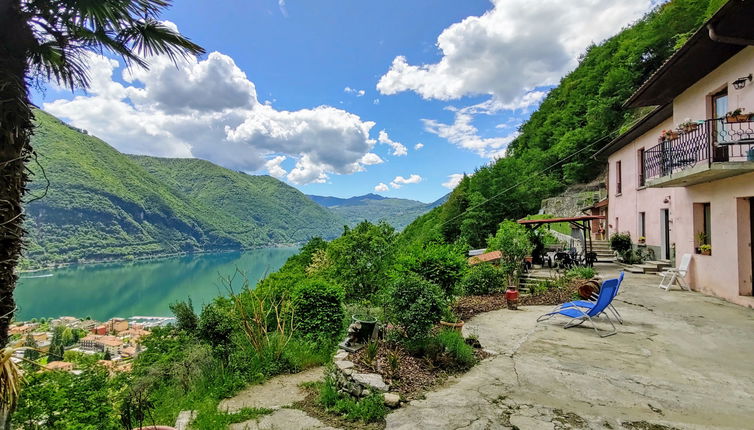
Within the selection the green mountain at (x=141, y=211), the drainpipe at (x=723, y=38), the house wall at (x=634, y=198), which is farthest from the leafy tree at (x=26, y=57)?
the green mountain at (x=141, y=211)

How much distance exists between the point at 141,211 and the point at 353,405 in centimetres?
12897

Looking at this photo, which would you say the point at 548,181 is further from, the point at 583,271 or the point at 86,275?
the point at 86,275

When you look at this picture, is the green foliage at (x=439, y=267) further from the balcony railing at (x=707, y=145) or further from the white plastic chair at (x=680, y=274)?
the white plastic chair at (x=680, y=274)

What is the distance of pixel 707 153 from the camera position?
26.5 feet

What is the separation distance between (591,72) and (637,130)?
22839 mm

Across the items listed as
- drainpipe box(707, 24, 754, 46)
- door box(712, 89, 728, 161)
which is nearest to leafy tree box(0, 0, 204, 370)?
drainpipe box(707, 24, 754, 46)

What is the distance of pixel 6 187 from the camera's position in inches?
93.3

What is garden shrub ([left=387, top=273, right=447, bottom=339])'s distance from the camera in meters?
4.93

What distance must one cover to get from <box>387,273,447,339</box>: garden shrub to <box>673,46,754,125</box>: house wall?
8.43 metres

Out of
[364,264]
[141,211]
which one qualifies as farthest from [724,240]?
[141,211]

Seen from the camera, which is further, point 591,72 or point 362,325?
point 591,72

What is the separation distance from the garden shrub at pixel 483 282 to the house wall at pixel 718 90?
682 centimetres

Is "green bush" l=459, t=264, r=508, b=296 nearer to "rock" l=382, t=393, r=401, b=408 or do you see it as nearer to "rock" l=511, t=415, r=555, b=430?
"rock" l=382, t=393, r=401, b=408

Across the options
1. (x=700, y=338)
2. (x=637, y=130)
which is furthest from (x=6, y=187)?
(x=637, y=130)
